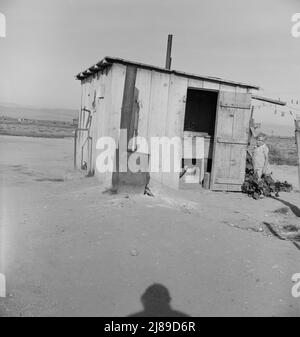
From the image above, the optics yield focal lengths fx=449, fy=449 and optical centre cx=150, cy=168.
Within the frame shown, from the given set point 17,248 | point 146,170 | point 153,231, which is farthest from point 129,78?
point 17,248

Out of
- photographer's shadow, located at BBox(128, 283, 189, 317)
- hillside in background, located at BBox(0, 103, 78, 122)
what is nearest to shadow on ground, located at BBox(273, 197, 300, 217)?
photographer's shadow, located at BBox(128, 283, 189, 317)

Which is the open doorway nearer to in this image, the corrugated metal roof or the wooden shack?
the wooden shack

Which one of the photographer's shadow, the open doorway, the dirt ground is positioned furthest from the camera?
the open doorway

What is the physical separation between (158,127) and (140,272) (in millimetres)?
5742

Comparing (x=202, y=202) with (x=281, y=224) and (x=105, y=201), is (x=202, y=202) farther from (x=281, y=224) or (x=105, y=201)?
(x=105, y=201)

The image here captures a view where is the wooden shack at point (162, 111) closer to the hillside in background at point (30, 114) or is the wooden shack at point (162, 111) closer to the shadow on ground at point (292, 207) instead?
the shadow on ground at point (292, 207)

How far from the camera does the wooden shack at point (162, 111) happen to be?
9586mm

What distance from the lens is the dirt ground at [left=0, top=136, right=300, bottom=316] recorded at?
441 cm

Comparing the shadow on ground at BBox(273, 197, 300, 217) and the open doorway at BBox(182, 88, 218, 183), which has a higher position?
the open doorway at BBox(182, 88, 218, 183)

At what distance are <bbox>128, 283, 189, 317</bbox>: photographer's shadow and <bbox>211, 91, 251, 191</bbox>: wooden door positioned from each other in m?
6.89

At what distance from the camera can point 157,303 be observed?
4406 mm

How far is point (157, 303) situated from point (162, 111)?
6.53 meters

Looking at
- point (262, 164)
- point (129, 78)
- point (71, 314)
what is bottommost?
point (71, 314)
